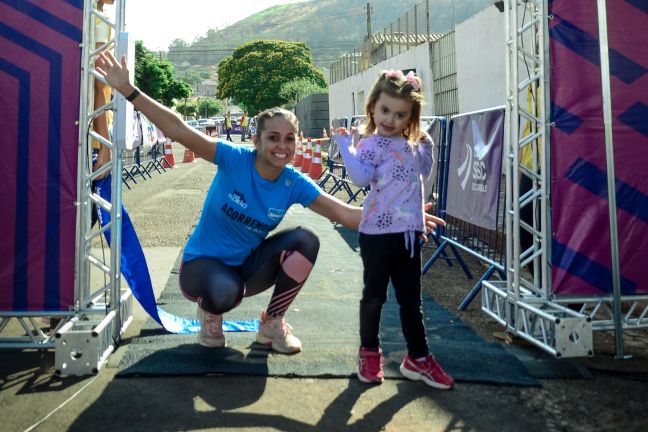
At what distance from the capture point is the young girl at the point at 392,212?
3611 millimetres

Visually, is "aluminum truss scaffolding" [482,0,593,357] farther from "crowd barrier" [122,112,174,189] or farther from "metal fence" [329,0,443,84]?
"metal fence" [329,0,443,84]

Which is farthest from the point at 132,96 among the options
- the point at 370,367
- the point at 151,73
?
the point at 151,73

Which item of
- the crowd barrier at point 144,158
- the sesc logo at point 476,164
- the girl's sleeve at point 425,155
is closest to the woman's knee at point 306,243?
the girl's sleeve at point 425,155

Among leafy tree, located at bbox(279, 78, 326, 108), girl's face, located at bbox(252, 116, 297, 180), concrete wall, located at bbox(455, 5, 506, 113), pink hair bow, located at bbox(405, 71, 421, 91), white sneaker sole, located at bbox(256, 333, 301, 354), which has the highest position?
leafy tree, located at bbox(279, 78, 326, 108)

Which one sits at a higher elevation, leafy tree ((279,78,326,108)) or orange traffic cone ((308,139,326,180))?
leafy tree ((279,78,326,108))

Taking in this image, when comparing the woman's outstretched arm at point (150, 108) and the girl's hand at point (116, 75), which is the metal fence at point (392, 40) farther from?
the girl's hand at point (116, 75)

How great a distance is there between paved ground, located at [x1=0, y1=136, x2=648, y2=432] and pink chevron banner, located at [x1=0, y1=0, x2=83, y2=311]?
589 millimetres

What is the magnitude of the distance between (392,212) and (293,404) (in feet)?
3.64

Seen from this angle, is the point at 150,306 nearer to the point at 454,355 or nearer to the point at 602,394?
the point at 454,355

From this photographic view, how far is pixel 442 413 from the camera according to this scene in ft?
11.0

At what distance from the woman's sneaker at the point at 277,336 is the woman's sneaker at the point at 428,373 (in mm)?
723

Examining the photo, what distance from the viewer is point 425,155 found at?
379 centimetres

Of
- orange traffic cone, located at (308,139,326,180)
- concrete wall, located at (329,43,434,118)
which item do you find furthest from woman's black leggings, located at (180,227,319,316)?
orange traffic cone, located at (308,139,326,180)

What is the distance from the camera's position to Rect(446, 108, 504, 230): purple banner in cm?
558
